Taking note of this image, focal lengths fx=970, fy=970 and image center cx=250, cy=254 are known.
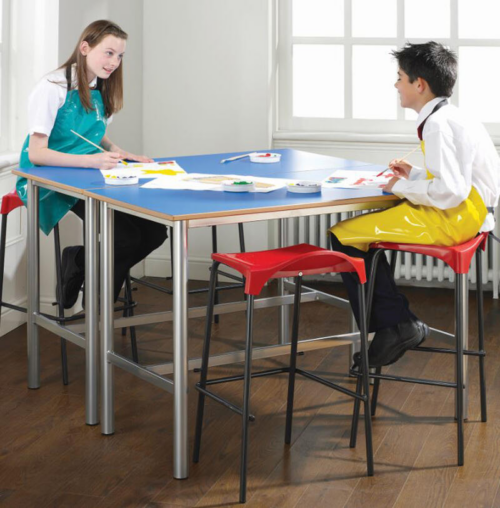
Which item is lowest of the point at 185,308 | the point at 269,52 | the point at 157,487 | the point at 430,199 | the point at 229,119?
the point at 157,487

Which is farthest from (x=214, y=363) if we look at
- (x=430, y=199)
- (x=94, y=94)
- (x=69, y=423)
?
(x=94, y=94)

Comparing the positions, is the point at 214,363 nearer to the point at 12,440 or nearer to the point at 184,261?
the point at 184,261

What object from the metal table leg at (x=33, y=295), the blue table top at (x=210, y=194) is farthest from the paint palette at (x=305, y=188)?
the metal table leg at (x=33, y=295)

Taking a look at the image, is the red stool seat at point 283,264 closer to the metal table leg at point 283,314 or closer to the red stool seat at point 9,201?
the metal table leg at point 283,314

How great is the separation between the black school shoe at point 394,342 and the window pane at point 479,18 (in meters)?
2.44

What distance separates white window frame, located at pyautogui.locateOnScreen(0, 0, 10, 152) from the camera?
14.1 feet

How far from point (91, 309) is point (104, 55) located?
1.03 m

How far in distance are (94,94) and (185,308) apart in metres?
1.33

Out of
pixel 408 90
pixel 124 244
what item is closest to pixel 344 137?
pixel 124 244

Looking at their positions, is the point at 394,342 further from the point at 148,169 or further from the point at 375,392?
the point at 148,169

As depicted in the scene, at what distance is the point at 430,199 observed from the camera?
2953 millimetres

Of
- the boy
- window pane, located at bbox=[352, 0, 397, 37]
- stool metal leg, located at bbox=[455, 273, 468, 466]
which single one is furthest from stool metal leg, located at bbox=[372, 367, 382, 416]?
window pane, located at bbox=[352, 0, 397, 37]

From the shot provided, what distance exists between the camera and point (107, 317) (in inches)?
125

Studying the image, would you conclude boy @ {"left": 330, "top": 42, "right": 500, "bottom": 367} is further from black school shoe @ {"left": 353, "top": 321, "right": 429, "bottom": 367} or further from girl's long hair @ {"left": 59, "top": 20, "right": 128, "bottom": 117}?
girl's long hair @ {"left": 59, "top": 20, "right": 128, "bottom": 117}
